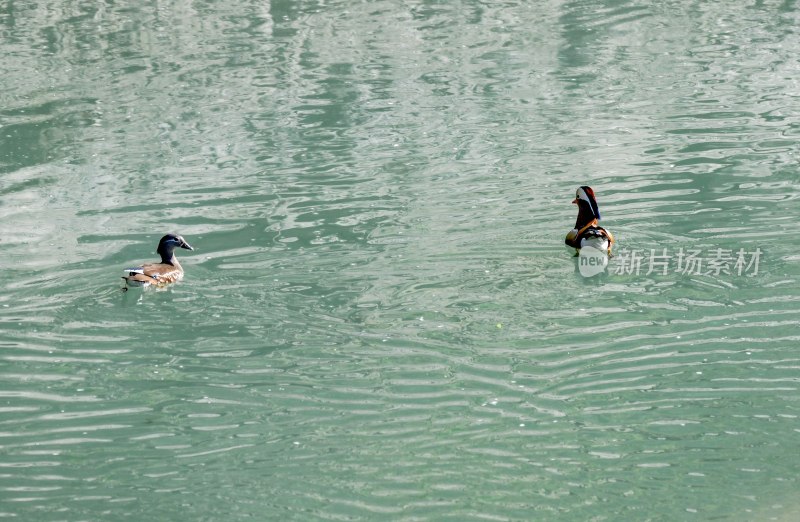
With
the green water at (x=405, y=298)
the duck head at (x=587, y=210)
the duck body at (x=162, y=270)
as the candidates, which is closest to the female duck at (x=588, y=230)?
the duck head at (x=587, y=210)

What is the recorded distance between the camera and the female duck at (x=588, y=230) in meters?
11.4

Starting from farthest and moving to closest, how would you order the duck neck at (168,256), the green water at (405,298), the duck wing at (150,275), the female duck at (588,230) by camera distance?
the duck neck at (168,256) → the female duck at (588,230) → the duck wing at (150,275) → the green water at (405,298)

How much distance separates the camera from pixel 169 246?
39.8 feet

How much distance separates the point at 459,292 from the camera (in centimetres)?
1105

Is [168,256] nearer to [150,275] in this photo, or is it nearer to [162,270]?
[162,270]

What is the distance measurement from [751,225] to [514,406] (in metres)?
4.78

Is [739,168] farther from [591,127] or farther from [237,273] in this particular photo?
[237,273]

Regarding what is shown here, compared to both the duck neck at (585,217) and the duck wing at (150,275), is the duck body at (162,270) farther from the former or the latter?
the duck neck at (585,217)

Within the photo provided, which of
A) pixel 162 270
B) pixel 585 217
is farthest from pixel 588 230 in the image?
pixel 162 270

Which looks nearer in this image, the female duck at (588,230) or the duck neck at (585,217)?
the female duck at (588,230)

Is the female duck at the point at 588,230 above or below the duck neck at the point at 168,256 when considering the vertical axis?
above

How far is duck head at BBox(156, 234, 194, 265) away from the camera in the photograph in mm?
12016

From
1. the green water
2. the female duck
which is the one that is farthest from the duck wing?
the female duck

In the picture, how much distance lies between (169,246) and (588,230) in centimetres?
434
